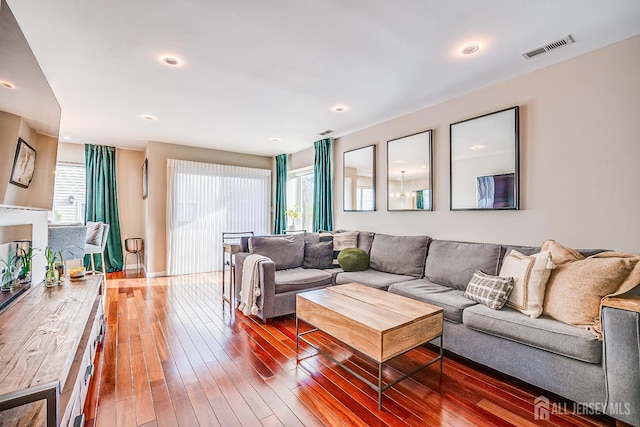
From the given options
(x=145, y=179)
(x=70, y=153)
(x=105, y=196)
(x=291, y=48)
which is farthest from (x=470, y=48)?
Result: (x=70, y=153)

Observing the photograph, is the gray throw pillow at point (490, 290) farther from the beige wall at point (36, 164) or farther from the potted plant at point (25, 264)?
the potted plant at point (25, 264)

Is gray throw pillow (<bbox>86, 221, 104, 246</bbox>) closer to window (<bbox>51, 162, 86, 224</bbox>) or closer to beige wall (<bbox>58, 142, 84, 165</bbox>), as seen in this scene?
window (<bbox>51, 162, 86, 224</bbox>)

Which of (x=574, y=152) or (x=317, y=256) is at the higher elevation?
(x=574, y=152)

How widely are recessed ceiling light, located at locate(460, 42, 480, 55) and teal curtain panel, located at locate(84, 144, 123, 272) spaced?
19.8ft

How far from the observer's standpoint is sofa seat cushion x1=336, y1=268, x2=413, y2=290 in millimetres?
2955

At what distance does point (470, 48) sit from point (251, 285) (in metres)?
2.92

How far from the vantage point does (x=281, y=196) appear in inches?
239

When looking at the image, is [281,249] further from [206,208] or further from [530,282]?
[206,208]

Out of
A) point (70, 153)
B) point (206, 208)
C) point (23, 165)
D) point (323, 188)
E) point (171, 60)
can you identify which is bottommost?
point (206, 208)

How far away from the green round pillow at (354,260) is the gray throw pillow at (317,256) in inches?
12.6

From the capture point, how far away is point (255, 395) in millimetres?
1842

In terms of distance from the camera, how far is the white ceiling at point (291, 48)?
1798 mm

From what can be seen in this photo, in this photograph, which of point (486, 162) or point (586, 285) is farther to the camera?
point (486, 162)

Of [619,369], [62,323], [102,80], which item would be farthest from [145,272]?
[619,369]
